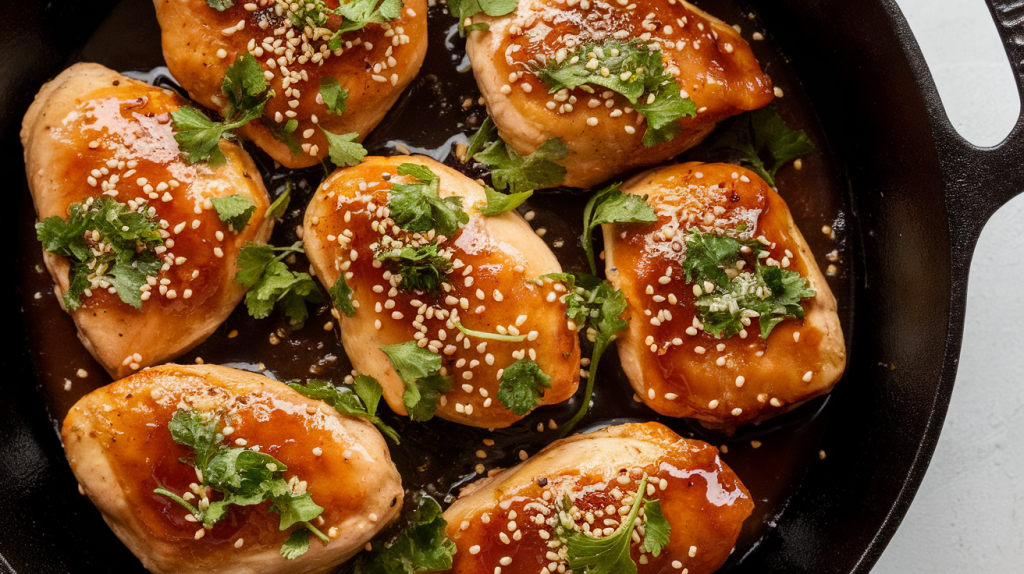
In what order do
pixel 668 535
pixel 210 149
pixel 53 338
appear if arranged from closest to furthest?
pixel 668 535 < pixel 210 149 < pixel 53 338

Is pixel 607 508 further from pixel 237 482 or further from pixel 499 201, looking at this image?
pixel 237 482

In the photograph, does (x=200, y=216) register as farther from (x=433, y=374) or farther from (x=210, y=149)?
(x=433, y=374)

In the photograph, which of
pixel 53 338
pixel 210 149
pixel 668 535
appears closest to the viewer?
pixel 668 535

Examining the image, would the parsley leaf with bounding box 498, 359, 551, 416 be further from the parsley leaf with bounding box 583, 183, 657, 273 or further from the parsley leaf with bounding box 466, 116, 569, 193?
the parsley leaf with bounding box 466, 116, 569, 193

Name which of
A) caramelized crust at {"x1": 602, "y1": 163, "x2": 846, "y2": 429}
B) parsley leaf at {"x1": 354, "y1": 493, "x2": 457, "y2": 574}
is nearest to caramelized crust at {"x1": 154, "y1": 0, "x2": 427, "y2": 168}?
caramelized crust at {"x1": 602, "y1": 163, "x2": 846, "y2": 429}

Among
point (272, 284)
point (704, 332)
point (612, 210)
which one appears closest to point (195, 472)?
point (272, 284)

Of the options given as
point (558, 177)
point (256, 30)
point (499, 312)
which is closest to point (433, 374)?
point (499, 312)

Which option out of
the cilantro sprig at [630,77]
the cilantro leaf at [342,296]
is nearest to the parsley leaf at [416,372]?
the cilantro leaf at [342,296]
